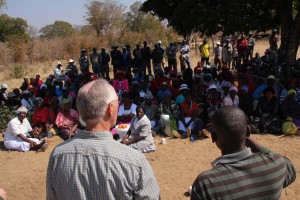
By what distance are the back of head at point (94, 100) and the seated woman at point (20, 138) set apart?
5168 millimetres

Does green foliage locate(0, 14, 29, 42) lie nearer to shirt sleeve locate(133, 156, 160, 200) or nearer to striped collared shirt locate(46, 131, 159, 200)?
striped collared shirt locate(46, 131, 159, 200)

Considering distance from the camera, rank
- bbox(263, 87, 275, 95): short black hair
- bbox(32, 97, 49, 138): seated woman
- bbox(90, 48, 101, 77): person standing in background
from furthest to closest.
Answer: bbox(90, 48, 101, 77): person standing in background
bbox(32, 97, 49, 138): seated woman
bbox(263, 87, 275, 95): short black hair

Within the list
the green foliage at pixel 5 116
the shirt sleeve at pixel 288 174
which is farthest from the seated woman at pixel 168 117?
the shirt sleeve at pixel 288 174

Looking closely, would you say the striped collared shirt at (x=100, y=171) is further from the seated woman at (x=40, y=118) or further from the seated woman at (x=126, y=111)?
the seated woman at (x=40, y=118)

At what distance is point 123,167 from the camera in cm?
156

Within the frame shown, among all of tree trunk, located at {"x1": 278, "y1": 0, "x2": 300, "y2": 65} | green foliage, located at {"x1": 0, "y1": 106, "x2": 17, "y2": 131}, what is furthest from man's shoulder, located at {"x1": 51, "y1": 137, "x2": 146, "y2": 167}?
tree trunk, located at {"x1": 278, "y1": 0, "x2": 300, "y2": 65}

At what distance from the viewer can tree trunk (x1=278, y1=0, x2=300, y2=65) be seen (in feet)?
30.9

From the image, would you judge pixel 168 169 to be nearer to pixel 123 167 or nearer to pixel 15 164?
pixel 15 164

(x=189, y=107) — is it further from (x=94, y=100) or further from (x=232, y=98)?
(x=94, y=100)

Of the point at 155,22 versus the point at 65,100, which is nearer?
the point at 65,100

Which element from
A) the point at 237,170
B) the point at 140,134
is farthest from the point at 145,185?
the point at 140,134

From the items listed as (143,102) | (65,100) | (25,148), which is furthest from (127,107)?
(25,148)

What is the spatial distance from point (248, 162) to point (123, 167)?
63 centimetres

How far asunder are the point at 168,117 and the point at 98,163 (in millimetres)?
5467
